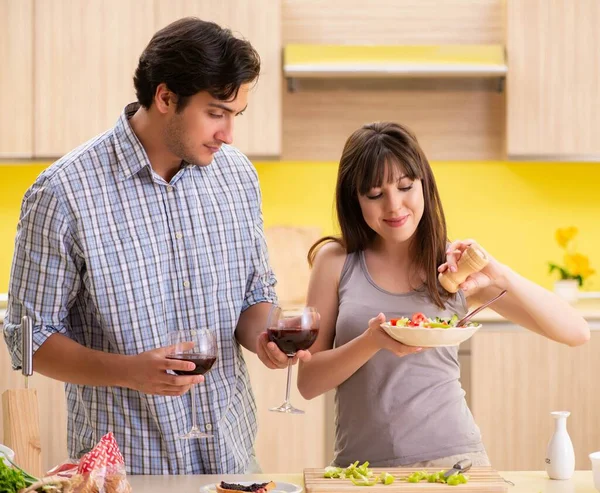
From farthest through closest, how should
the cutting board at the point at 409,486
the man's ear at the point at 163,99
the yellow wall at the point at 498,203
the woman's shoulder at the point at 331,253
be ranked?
the yellow wall at the point at 498,203 < the woman's shoulder at the point at 331,253 < the man's ear at the point at 163,99 < the cutting board at the point at 409,486

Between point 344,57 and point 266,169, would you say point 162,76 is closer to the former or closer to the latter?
point 344,57

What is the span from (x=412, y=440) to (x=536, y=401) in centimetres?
209

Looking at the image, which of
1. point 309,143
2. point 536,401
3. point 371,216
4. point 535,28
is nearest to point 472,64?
point 535,28

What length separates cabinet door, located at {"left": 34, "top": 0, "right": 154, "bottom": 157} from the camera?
13.5ft

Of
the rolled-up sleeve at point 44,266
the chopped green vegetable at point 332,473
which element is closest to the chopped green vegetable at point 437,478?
the chopped green vegetable at point 332,473

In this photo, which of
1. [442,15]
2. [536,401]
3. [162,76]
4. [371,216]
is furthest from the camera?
[442,15]

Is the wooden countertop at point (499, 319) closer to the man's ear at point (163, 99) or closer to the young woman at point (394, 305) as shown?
the young woman at point (394, 305)

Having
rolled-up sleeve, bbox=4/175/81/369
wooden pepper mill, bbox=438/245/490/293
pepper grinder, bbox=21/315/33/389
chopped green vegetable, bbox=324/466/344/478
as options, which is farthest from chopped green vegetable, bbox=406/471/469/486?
rolled-up sleeve, bbox=4/175/81/369

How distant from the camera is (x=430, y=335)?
180 centimetres

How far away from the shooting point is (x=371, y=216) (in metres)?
2.17

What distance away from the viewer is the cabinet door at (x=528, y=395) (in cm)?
395

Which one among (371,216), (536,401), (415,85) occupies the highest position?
(415,85)

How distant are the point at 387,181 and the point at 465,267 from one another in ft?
0.90

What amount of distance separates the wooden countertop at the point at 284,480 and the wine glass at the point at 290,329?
0.49 feet
